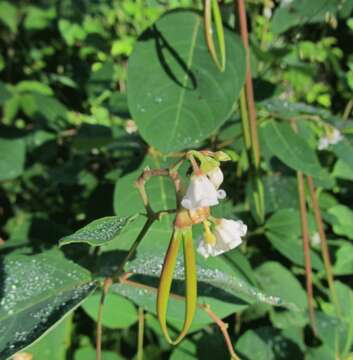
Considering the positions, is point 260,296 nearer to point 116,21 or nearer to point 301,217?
point 301,217

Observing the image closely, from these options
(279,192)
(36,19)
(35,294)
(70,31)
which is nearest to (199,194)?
(35,294)

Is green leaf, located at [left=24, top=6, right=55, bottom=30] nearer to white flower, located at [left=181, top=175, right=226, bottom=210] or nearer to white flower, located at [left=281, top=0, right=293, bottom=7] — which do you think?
white flower, located at [left=281, top=0, right=293, bottom=7]

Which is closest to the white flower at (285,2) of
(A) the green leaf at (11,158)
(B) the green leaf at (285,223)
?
(B) the green leaf at (285,223)

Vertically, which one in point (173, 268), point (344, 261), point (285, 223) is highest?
point (173, 268)

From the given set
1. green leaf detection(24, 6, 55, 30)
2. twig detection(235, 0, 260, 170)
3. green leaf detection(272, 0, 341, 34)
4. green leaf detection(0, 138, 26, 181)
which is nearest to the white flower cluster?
twig detection(235, 0, 260, 170)

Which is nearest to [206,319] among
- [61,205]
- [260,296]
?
[260,296]

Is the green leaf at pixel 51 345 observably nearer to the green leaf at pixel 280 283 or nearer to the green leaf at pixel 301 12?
the green leaf at pixel 280 283

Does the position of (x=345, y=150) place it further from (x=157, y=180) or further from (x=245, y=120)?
(x=157, y=180)
